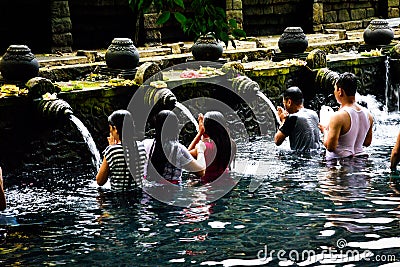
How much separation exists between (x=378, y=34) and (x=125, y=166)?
8.50 m

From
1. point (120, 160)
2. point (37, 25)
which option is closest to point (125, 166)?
point (120, 160)

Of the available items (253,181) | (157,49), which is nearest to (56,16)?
(157,49)

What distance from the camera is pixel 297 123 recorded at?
10.1 m

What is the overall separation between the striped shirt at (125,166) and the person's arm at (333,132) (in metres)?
2.24

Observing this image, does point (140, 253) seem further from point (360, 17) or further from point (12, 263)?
point (360, 17)

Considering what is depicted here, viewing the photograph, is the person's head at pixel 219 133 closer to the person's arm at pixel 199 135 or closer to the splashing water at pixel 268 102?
the person's arm at pixel 199 135

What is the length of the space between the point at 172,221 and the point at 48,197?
2066 mm

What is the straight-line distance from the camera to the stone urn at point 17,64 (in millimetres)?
10867

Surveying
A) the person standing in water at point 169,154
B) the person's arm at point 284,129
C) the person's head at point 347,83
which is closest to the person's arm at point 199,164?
the person standing in water at point 169,154

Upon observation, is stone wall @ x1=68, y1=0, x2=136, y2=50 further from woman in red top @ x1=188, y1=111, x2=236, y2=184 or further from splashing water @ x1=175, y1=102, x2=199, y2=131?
woman in red top @ x1=188, y1=111, x2=236, y2=184

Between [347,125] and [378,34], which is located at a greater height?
[378,34]

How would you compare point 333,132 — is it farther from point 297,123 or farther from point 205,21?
point 205,21

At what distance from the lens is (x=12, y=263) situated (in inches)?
260

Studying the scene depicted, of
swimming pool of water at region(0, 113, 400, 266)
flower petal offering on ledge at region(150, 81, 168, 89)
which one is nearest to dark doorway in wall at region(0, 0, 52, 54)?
flower petal offering on ledge at region(150, 81, 168, 89)
